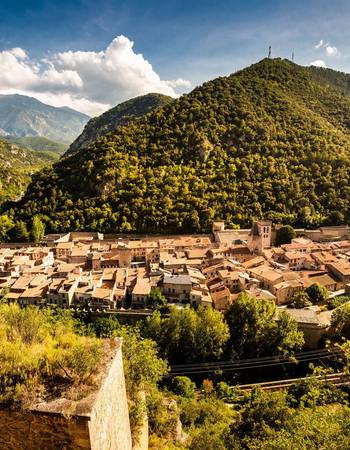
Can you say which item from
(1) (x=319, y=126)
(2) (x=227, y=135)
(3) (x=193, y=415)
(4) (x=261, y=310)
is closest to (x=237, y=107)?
(2) (x=227, y=135)

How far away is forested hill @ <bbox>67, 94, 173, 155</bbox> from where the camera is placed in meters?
134

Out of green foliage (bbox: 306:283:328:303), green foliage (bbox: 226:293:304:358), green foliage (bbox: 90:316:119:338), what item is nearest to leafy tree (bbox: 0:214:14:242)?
green foliage (bbox: 90:316:119:338)

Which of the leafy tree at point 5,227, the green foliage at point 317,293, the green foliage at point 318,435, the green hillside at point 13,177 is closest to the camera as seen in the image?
the green foliage at point 318,435

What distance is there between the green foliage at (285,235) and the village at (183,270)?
81cm

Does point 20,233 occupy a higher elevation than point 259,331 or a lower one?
higher

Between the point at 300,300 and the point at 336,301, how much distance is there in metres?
3.16

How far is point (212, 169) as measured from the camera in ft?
183

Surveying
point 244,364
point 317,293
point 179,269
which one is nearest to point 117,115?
point 179,269

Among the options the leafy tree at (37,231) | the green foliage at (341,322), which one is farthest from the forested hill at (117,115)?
the green foliage at (341,322)

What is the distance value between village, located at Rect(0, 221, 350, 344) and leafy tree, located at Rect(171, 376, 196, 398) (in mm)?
7099

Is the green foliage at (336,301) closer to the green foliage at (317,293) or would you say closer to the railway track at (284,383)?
the green foliage at (317,293)

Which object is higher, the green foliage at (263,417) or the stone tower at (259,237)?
the stone tower at (259,237)

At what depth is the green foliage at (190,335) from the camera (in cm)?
2183

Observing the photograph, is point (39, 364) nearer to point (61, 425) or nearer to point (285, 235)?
point (61, 425)
